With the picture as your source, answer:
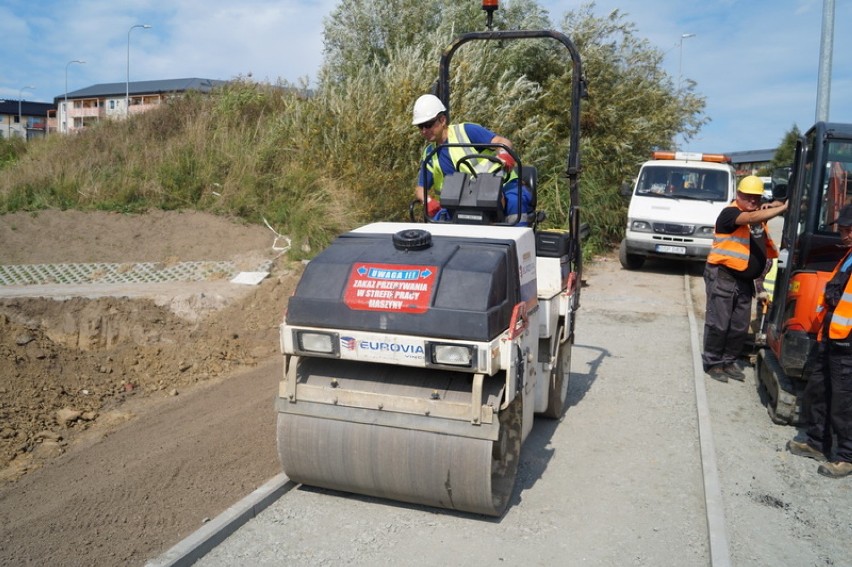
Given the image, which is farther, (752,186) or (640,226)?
(640,226)

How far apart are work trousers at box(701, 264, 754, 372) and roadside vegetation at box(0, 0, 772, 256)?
598cm

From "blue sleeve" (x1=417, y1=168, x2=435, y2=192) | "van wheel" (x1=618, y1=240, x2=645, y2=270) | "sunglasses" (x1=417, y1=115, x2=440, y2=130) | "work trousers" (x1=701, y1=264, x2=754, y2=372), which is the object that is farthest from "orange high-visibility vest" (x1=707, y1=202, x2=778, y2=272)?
"van wheel" (x1=618, y1=240, x2=645, y2=270)

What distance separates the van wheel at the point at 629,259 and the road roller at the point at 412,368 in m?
10.9

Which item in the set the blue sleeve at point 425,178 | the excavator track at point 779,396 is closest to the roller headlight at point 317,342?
the blue sleeve at point 425,178

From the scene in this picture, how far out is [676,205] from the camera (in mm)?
14531

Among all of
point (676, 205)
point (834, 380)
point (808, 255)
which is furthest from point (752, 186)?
point (676, 205)

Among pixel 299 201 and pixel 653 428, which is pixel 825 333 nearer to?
pixel 653 428

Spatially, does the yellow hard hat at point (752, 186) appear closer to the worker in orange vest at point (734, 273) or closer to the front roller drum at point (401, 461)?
the worker in orange vest at point (734, 273)

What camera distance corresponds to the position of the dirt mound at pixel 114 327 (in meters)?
5.98

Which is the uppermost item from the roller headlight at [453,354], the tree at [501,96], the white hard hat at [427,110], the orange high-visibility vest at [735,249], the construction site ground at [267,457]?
the tree at [501,96]

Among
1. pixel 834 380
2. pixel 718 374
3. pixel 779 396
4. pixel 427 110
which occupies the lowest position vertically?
pixel 718 374

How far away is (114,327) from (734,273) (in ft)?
21.3

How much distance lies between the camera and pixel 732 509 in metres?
4.64

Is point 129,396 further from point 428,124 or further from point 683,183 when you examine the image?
point 683,183
